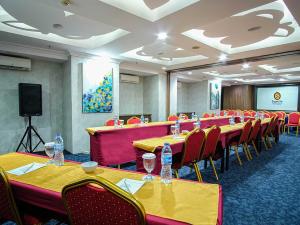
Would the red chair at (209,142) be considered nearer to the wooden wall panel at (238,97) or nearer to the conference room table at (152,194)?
the conference room table at (152,194)

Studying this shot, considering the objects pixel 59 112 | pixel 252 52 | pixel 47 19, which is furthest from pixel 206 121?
pixel 47 19

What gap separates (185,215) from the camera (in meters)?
0.94

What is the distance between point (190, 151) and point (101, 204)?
184 cm

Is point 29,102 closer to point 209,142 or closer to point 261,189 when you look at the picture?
point 209,142

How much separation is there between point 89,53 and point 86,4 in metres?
2.70

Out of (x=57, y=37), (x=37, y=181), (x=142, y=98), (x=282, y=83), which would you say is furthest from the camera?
(x=282, y=83)

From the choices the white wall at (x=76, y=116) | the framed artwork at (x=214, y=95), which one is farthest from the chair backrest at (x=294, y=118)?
the white wall at (x=76, y=116)

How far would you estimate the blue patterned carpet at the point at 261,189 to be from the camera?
2191mm

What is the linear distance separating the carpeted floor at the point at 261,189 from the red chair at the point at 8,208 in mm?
1781

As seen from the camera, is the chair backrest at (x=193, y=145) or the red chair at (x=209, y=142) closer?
the chair backrest at (x=193, y=145)

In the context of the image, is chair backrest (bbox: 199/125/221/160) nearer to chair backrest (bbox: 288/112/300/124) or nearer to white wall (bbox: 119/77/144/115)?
white wall (bbox: 119/77/144/115)

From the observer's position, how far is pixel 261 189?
2891mm

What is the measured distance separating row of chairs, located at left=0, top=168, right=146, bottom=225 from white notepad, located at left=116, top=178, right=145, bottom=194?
279 millimetres

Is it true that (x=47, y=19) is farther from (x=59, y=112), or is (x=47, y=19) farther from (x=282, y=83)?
(x=282, y=83)
